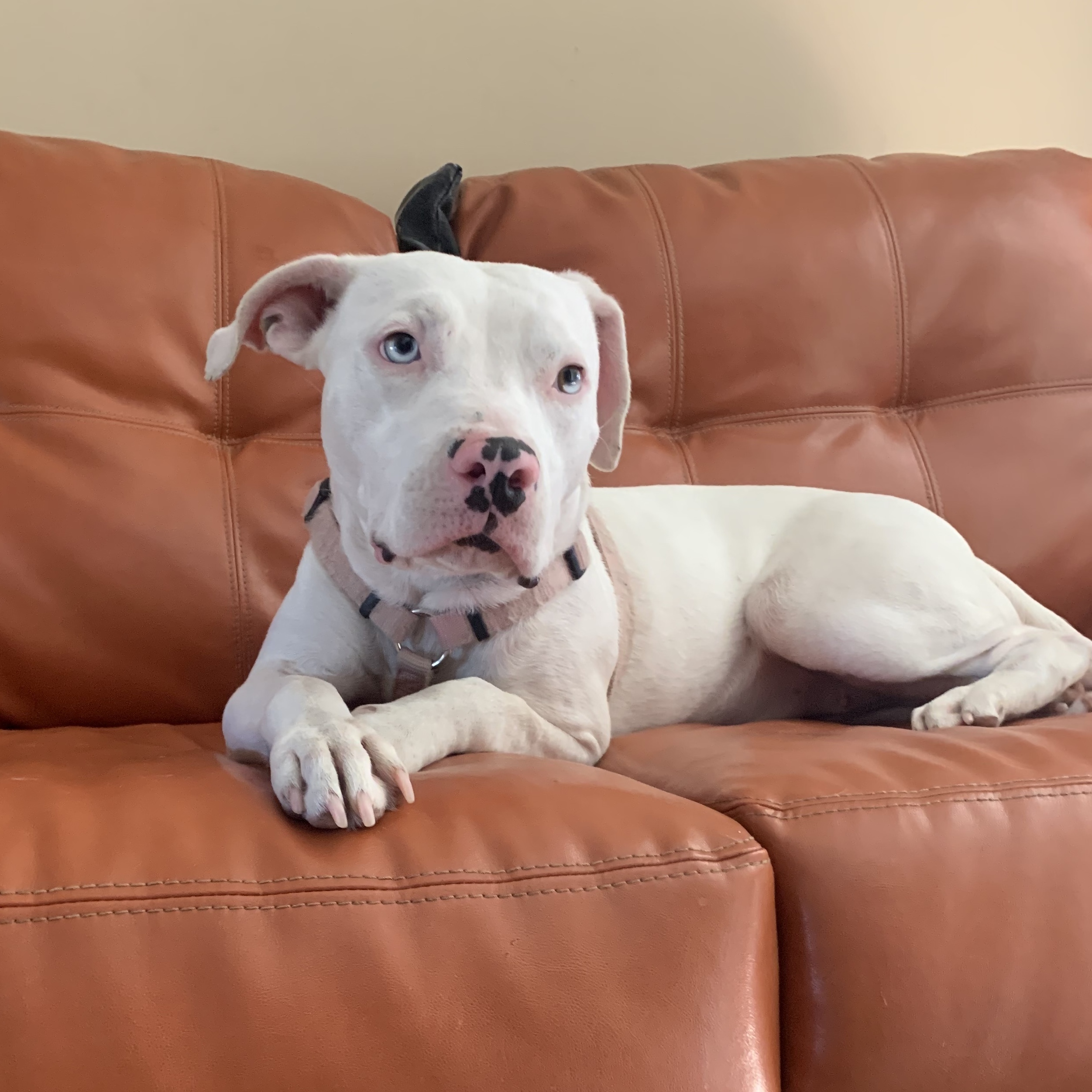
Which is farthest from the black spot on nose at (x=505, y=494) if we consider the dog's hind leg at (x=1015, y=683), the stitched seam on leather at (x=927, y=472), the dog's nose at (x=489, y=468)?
the stitched seam on leather at (x=927, y=472)

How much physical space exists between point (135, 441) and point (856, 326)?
4.34ft

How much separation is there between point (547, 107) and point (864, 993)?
1.95 meters

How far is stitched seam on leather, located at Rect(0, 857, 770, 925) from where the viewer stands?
0.65 metres

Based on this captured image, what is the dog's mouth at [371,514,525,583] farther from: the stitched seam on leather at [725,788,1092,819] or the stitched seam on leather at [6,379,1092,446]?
the stitched seam on leather at [6,379,1092,446]

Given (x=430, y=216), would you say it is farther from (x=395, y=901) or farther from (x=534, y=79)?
(x=395, y=901)

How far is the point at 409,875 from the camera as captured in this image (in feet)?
2.40

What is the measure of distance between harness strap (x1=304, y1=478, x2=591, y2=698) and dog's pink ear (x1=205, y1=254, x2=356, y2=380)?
0.71 feet

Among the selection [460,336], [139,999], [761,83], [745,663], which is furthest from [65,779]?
[761,83]

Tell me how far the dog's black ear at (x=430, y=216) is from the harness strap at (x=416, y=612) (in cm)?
72

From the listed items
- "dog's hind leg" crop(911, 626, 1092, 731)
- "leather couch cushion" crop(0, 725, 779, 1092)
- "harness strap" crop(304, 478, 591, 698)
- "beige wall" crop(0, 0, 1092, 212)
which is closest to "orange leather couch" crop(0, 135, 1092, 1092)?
"leather couch cushion" crop(0, 725, 779, 1092)

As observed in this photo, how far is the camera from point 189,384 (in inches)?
62.4

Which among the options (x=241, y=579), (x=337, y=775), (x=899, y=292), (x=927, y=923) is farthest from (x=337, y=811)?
(x=899, y=292)

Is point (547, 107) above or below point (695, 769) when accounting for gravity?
above

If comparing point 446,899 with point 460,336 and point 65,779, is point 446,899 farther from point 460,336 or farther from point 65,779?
point 460,336
